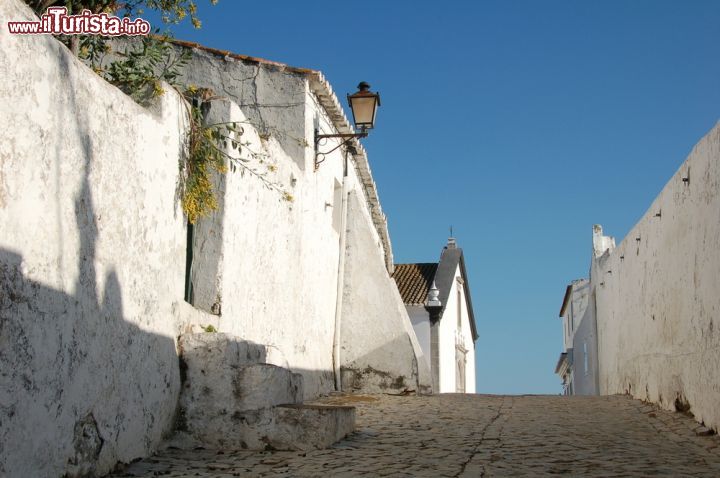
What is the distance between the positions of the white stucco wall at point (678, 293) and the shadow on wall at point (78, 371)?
4.44 meters

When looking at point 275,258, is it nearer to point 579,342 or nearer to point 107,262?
point 107,262

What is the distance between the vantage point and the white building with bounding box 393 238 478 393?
22.4 m

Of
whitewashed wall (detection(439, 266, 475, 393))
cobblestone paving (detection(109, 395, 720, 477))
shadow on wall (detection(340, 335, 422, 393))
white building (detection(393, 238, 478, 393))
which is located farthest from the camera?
whitewashed wall (detection(439, 266, 475, 393))

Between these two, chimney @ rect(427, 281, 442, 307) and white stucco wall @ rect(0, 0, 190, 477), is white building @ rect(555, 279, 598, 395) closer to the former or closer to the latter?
chimney @ rect(427, 281, 442, 307)

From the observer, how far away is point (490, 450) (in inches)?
230

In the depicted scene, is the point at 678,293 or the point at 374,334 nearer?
the point at 678,293

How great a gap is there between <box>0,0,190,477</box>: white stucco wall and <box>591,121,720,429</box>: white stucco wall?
434 cm

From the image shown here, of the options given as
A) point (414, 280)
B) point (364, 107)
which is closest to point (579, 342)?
point (414, 280)

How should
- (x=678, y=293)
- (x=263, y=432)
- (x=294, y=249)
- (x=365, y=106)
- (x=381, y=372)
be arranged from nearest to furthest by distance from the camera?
(x=263, y=432)
(x=678, y=293)
(x=294, y=249)
(x=365, y=106)
(x=381, y=372)

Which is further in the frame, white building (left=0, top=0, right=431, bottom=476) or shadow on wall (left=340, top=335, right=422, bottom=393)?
shadow on wall (left=340, top=335, right=422, bottom=393)

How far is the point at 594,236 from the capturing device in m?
17.8

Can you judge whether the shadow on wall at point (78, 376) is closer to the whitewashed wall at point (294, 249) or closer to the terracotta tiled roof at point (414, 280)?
the whitewashed wall at point (294, 249)

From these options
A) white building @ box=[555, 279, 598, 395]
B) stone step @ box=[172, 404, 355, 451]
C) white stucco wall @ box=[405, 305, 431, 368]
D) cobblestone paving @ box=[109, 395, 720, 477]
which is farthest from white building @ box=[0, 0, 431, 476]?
white stucco wall @ box=[405, 305, 431, 368]

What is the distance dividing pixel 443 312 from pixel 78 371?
64.5 feet
